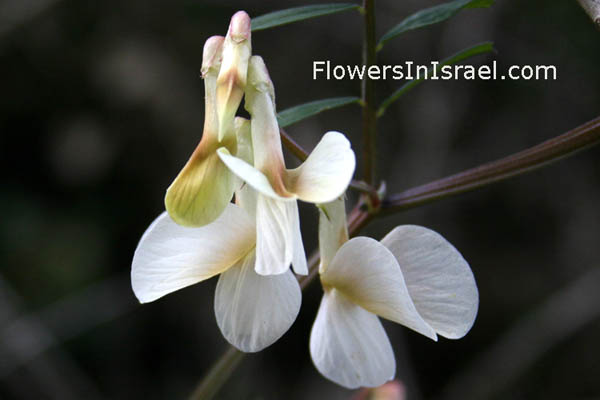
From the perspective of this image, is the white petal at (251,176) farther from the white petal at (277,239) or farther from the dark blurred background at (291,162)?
the dark blurred background at (291,162)

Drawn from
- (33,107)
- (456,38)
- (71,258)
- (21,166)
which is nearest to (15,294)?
(71,258)

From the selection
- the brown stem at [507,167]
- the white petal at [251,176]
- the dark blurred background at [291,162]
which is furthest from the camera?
the dark blurred background at [291,162]

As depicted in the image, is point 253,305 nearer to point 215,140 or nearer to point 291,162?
point 215,140

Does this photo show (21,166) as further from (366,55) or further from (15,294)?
(366,55)

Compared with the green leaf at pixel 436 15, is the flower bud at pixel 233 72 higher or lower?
lower

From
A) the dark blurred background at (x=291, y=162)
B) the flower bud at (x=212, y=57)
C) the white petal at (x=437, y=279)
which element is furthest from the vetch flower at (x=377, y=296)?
the dark blurred background at (x=291, y=162)

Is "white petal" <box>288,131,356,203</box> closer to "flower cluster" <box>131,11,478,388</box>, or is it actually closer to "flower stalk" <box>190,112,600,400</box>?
"flower cluster" <box>131,11,478,388</box>

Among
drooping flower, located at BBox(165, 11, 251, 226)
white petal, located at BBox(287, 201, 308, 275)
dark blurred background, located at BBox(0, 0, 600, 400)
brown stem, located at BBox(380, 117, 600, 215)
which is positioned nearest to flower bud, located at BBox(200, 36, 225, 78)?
drooping flower, located at BBox(165, 11, 251, 226)

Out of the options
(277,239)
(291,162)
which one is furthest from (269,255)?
(291,162)
